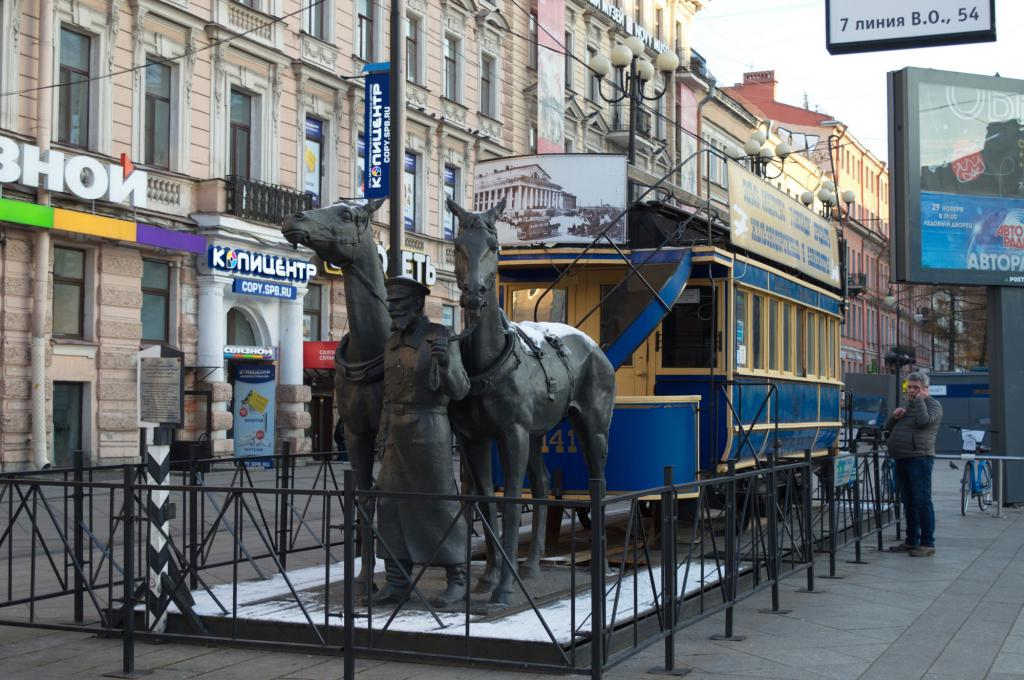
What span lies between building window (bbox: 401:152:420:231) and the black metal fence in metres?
24.0

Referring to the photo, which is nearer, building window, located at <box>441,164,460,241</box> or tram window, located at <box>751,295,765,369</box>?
tram window, located at <box>751,295,765,369</box>

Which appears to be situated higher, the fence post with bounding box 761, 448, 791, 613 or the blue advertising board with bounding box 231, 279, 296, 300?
the blue advertising board with bounding box 231, 279, 296, 300

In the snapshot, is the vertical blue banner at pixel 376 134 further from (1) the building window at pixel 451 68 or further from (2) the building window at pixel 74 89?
(1) the building window at pixel 451 68

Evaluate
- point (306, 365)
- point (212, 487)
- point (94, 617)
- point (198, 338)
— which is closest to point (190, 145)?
point (198, 338)

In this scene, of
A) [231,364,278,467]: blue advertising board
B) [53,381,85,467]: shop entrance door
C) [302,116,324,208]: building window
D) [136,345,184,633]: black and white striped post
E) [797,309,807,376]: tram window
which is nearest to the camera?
[136,345,184,633]: black and white striped post

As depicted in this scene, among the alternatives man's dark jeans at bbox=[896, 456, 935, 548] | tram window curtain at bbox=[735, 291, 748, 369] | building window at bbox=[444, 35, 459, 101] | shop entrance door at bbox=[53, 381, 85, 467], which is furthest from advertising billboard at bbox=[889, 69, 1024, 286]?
building window at bbox=[444, 35, 459, 101]

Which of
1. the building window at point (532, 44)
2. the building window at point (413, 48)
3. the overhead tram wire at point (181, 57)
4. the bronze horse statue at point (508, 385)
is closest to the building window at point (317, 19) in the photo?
the overhead tram wire at point (181, 57)

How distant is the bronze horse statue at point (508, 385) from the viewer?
8.23 meters

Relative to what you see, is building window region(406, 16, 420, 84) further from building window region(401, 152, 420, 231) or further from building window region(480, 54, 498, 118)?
building window region(480, 54, 498, 118)

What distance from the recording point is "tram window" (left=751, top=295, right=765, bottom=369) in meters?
13.7

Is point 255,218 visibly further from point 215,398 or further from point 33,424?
point 33,424

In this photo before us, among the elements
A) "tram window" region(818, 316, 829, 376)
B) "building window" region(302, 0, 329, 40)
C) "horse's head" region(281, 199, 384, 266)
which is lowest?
"tram window" region(818, 316, 829, 376)

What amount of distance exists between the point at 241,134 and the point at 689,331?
716 inches

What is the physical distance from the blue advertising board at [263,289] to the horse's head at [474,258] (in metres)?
20.4
